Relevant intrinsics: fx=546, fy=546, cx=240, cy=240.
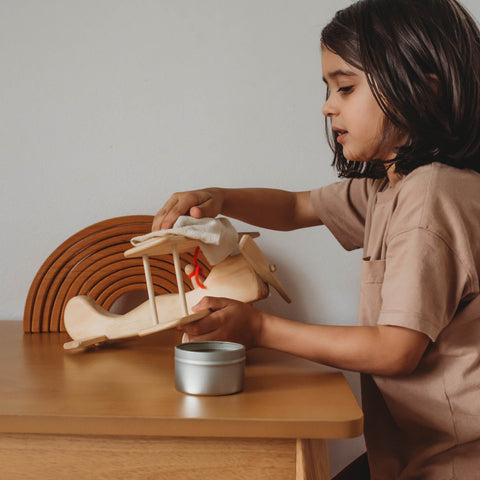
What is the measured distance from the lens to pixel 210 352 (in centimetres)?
60

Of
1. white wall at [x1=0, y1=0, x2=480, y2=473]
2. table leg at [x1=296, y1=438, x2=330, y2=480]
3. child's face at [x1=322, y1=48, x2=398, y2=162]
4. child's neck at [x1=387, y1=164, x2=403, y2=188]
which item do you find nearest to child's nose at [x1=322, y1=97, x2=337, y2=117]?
child's face at [x1=322, y1=48, x2=398, y2=162]

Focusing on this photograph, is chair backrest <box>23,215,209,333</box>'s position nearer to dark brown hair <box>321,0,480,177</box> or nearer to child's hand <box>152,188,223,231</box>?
child's hand <box>152,188,223,231</box>

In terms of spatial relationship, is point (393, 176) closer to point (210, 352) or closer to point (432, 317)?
point (432, 317)

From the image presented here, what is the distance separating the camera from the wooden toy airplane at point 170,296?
29.7 inches

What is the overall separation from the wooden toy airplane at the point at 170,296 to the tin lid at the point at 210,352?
0.26 feet

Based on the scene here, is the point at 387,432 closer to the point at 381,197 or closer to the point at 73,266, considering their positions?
the point at 381,197

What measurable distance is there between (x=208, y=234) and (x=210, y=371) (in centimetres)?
22

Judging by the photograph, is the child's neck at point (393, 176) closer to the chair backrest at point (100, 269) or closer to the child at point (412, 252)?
the child at point (412, 252)

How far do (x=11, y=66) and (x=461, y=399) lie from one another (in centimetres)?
107

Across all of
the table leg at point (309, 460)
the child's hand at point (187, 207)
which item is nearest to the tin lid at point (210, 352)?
the table leg at point (309, 460)

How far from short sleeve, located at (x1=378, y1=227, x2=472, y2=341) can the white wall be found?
480 mm

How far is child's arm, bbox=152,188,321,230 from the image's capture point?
852mm

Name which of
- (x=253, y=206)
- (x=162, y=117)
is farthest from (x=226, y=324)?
(x=162, y=117)

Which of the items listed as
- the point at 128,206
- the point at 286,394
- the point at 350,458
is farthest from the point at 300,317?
the point at 286,394
